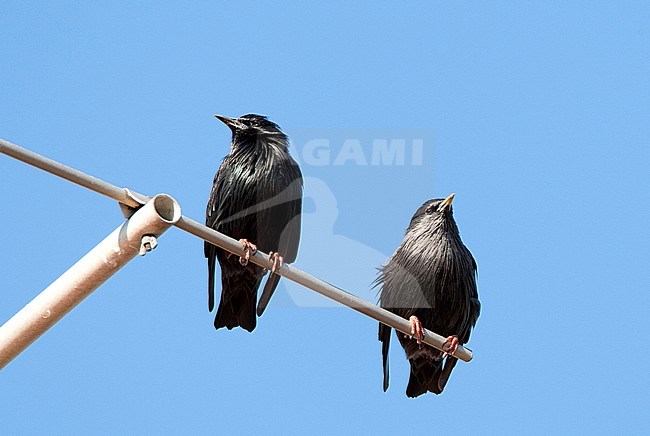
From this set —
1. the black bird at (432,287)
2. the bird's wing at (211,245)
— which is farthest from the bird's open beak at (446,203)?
the bird's wing at (211,245)

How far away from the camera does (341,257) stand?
8695mm

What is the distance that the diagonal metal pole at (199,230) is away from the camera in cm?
540

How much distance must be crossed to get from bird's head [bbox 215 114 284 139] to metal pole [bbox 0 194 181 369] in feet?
15.0

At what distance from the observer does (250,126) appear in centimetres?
973

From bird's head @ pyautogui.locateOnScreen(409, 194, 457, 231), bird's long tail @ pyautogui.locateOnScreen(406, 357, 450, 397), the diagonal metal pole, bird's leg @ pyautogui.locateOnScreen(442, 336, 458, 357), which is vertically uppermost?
bird's head @ pyautogui.locateOnScreen(409, 194, 457, 231)

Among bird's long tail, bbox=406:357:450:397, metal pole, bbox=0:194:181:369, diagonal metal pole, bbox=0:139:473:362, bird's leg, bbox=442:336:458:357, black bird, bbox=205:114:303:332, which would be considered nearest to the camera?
metal pole, bbox=0:194:181:369

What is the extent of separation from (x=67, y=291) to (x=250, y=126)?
4.70 metres

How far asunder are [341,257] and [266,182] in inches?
40.0

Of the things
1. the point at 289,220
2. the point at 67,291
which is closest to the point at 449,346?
the point at 289,220

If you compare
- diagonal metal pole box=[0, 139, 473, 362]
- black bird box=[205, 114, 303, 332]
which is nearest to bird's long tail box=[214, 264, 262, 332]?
black bird box=[205, 114, 303, 332]

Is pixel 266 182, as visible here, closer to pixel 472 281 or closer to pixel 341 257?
pixel 341 257

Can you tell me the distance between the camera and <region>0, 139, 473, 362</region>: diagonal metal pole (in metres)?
5.40

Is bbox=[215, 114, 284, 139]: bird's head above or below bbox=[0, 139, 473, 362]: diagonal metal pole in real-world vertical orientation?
above

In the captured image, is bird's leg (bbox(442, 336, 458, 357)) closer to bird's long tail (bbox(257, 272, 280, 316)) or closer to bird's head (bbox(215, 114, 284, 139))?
bird's long tail (bbox(257, 272, 280, 316))
